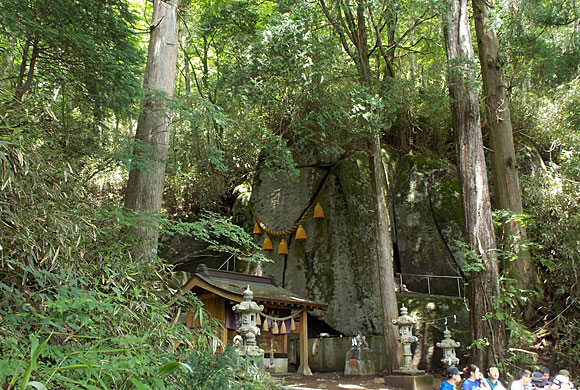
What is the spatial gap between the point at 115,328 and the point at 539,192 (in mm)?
10294

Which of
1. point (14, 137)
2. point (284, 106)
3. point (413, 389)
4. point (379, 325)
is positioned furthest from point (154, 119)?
point (379, 325)

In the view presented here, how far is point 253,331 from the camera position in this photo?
7.35 meters

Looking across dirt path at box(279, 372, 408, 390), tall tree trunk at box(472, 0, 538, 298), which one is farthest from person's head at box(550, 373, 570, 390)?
dirt path at box(279, 372, 408, 390)

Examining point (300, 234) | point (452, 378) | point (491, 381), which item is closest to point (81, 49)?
point (452, 378)

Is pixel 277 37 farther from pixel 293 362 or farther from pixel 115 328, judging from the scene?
pixel 293 362

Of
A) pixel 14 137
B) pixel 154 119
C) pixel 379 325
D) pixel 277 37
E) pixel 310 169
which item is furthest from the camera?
pixel 310 169

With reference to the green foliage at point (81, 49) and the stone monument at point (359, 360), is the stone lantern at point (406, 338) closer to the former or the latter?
the stone monument at point (359, 360)

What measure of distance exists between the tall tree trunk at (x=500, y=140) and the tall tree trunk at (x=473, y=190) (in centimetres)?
68

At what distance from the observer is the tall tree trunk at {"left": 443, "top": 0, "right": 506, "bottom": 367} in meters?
8.04

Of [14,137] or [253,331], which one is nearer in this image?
[14,137]

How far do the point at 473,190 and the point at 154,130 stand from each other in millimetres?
5995

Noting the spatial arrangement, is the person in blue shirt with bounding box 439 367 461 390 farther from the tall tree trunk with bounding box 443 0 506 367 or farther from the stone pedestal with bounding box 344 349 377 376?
the stone pedestal with bounding box 344 349 377 376

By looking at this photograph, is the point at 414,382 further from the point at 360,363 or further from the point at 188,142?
the point at 188,142

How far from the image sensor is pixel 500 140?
999 centimetres
